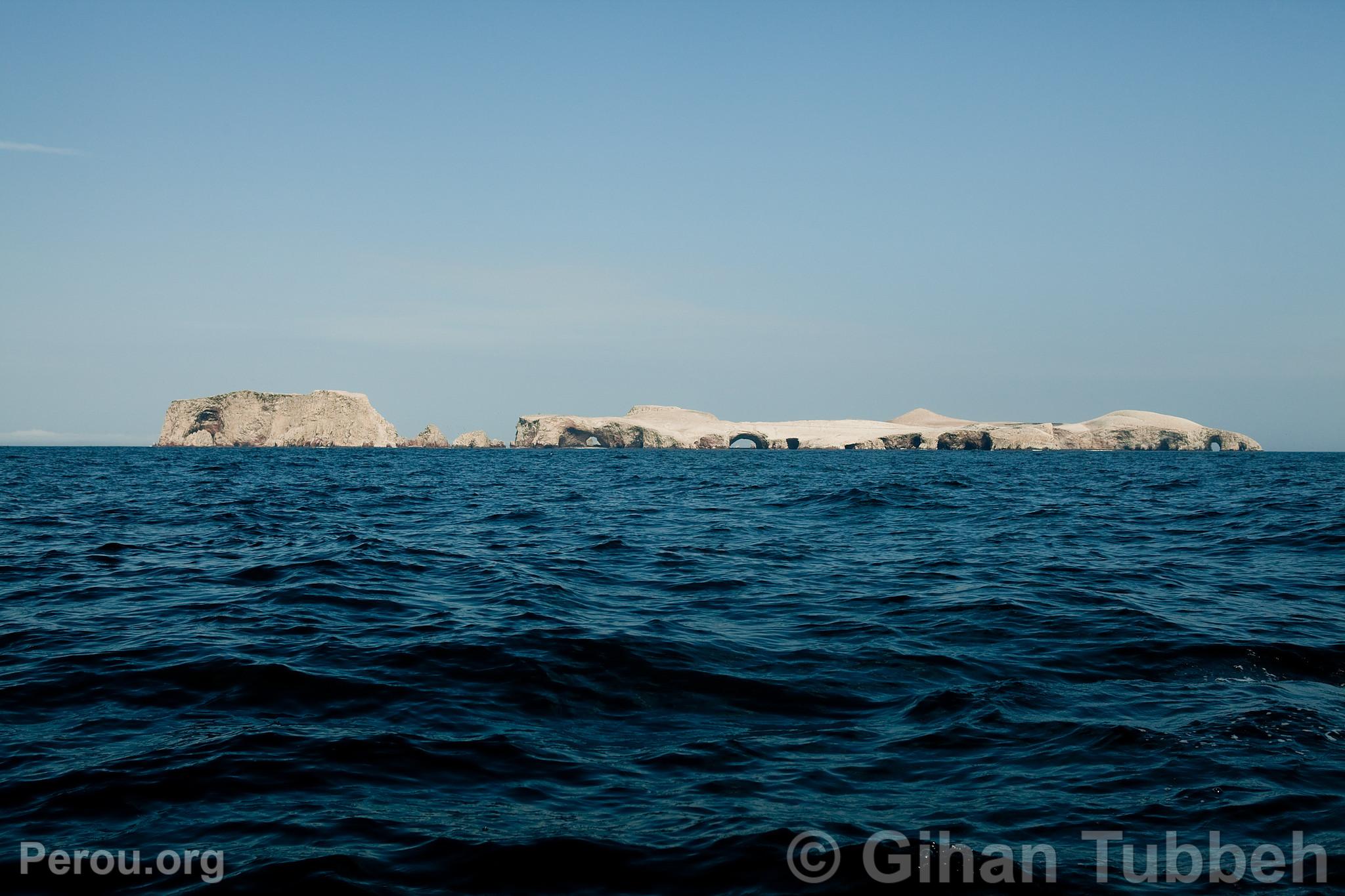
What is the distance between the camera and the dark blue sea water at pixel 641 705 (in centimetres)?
515

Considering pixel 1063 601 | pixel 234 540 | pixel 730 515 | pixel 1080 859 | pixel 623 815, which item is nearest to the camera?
pixel 1080 859

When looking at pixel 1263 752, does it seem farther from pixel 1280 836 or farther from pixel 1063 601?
pixel 1063 601

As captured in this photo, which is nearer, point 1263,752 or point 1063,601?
point 1263,752

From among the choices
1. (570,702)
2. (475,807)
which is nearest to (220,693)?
(570,702)

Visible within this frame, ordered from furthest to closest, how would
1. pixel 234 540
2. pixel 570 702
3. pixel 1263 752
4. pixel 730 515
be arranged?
pixel 730 515, pixel 234 540, pixel 570 702, pixel 1263 752

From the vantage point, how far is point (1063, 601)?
41.2 ft

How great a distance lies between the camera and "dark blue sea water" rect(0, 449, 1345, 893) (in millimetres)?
5152

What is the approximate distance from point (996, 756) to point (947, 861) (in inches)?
72.8

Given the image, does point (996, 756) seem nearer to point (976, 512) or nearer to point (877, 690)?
point (877, 690)

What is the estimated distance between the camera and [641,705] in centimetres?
802

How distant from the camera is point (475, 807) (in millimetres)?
5594

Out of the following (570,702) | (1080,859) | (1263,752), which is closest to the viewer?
(1080,859)

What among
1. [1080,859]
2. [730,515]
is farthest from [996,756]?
[730,515]

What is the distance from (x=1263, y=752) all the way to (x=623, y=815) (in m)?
5.10
